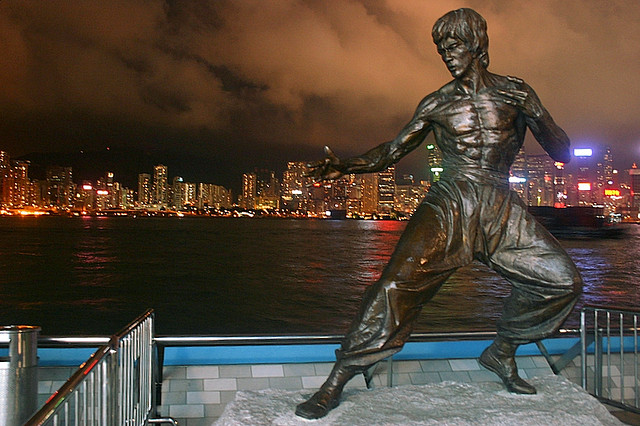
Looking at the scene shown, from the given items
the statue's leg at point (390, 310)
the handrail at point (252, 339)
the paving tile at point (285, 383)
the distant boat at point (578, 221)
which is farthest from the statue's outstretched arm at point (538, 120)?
the distant boat at point (578, 221)

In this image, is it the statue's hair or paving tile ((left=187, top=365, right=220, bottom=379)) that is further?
paving tile ((left=187, top=365, right=220, bottom=379))

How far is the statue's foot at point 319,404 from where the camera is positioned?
385cm

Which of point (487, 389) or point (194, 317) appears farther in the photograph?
point (194, 317)

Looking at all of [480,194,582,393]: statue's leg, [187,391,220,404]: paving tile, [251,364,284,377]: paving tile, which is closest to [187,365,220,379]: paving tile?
[187,391,220,404]: paving tile

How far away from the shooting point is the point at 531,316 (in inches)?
165

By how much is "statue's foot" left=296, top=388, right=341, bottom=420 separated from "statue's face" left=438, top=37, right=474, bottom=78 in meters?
2.28

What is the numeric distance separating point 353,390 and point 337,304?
788 inches

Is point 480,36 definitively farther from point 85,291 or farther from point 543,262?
point 85,291

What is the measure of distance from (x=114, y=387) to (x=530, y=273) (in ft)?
8.53

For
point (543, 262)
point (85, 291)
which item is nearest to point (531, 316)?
point (543, 262)

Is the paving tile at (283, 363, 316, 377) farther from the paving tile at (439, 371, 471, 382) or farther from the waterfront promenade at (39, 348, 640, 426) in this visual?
the paving tile at (439, 371, 471, 382)

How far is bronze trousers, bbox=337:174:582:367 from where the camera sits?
13.0 feet

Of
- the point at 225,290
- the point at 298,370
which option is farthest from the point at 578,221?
the point at 298,370

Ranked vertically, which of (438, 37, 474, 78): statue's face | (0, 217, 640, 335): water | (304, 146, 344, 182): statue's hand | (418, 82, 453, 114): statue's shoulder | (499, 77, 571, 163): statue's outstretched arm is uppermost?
(438, 37, 474, 78): statue's face
